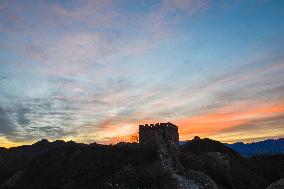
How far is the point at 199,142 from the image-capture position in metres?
118

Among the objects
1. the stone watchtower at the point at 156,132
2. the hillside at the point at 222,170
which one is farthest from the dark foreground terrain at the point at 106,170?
the stone watchtower at the point at 156,132

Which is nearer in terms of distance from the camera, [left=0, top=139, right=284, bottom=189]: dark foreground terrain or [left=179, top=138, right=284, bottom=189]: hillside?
[left=0, top=139, right=284, bottom=189]: dark foreground terrain

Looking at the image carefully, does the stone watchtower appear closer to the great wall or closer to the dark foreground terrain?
the great wall

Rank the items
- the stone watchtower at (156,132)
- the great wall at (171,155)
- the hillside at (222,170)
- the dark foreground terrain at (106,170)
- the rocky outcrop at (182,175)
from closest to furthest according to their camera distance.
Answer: the dark foreground terrain at (106,170) → the rocky outcrop at (182,175) → the great wall at (171,155) → the hillside at (222,170) → the stone watchtower at (156,132)

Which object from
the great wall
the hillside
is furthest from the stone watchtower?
the hillside

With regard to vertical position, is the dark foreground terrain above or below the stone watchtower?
below

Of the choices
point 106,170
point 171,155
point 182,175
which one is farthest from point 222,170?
point 106,170

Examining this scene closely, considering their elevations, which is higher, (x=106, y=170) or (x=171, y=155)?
(x=171, y=155)

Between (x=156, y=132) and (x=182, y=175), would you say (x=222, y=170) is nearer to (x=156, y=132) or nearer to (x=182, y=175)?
(x=156, y=132)

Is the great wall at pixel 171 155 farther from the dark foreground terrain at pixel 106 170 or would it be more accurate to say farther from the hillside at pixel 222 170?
the hillside at pixel 222 170

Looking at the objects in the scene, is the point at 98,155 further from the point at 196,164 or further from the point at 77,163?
the point at 196,164

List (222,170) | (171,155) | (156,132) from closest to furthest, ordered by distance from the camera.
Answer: (171,155) → (222,170) → (156,132)

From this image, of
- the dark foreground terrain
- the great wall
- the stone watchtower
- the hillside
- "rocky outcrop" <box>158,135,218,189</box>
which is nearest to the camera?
the dark foreground terrain

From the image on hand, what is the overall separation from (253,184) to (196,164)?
2025 centimetres
